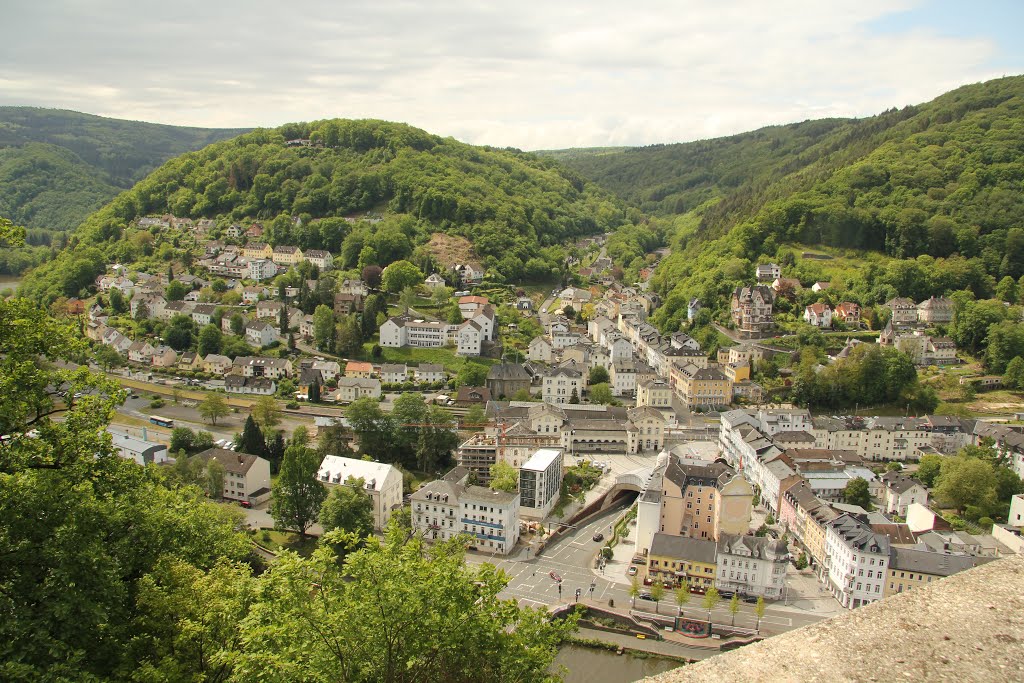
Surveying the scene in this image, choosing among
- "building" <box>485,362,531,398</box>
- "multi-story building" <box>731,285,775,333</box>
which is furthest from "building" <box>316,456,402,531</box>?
"multi-story building" <box>731,285,775,333</box>

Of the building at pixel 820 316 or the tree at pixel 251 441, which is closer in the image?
the tree at pixel 251 441

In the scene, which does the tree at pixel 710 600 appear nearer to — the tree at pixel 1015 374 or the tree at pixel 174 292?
the tree at pixel 1015 374

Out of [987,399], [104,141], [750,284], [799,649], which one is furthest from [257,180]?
[104,141]

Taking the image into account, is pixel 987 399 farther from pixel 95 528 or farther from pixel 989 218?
pixel 95 528

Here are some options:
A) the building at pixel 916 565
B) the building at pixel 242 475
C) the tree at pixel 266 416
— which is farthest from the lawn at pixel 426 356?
the building at pixel 916 565

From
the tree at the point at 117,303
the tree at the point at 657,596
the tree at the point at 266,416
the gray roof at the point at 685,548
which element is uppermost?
the tree at the point at 117,303

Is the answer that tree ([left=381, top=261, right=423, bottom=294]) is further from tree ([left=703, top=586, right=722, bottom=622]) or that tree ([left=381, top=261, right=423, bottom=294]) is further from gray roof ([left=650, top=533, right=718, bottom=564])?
tree ([left=703, top=586, right=722, bottom=622])

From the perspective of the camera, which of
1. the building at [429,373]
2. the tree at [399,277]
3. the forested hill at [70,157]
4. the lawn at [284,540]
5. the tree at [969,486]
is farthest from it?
the forested hill at [70,157]
